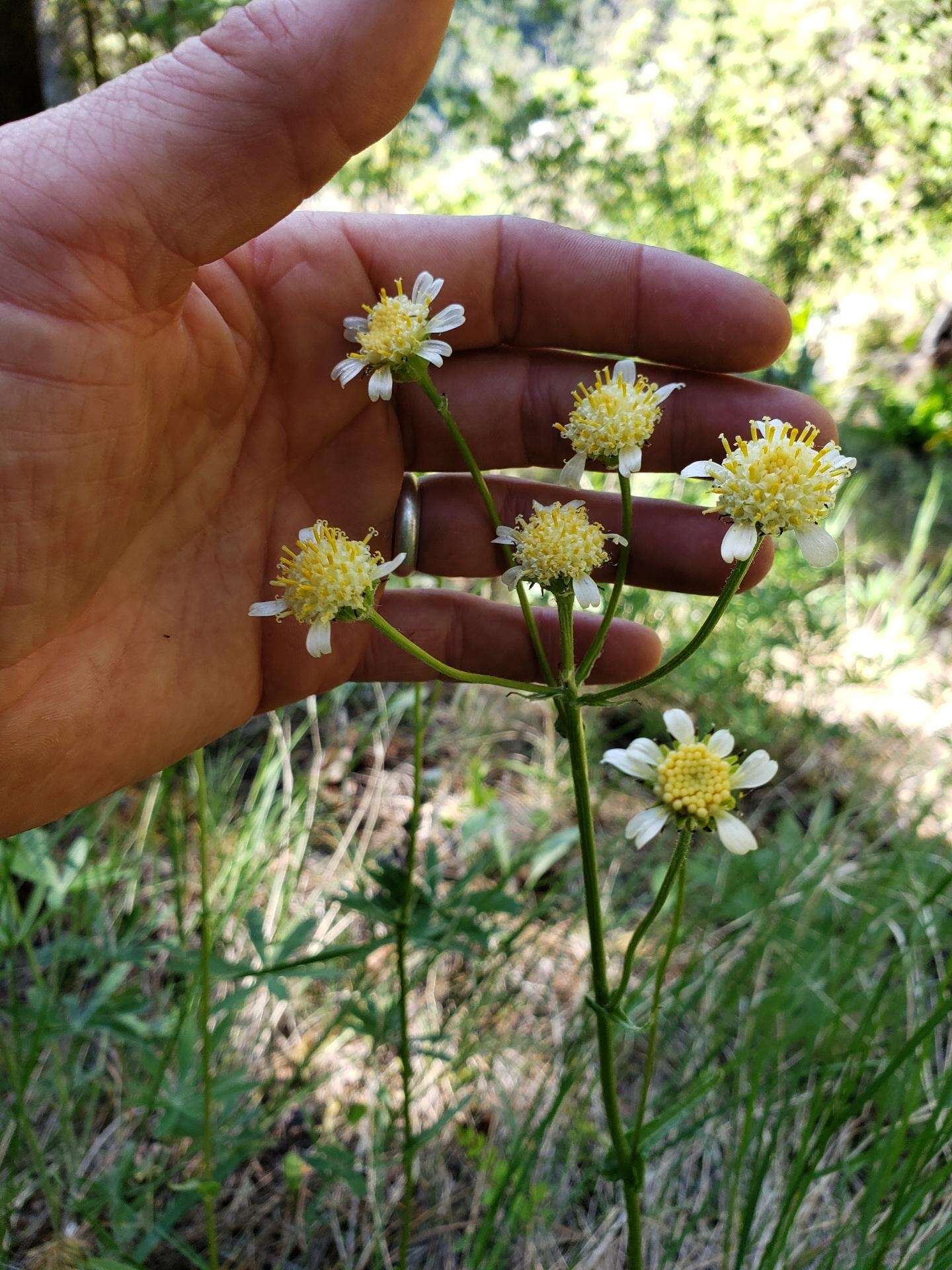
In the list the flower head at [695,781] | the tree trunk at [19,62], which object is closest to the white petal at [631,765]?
the flower head at [695,781]

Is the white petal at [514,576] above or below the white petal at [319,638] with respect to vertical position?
above

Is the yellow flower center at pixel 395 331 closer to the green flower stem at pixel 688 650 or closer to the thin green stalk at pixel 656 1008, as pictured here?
the green flower stem at pixel 688 650

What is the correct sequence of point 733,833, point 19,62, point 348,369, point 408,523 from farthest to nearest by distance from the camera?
point 19,62 < point 408,523 < point 348,369 < point 733,833

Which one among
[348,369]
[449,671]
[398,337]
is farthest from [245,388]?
[449,671]

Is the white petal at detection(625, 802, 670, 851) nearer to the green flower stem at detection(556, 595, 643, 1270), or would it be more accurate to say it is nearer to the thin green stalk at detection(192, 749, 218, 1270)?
the green flower stem at detection(556, 595, 643, 1270)

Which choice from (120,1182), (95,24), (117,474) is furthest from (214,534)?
(95,24)

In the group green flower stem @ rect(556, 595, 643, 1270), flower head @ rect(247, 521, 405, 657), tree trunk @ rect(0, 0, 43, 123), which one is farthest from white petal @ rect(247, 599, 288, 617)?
tree trunk @ rect(0, 0, 43, 123)

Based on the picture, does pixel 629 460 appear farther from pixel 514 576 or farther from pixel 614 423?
pixel 514 576
